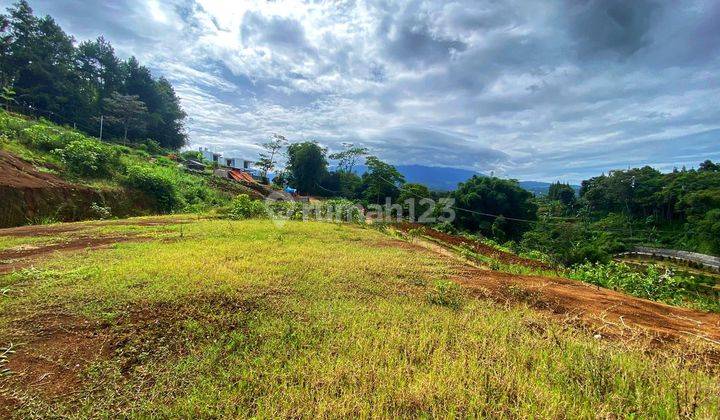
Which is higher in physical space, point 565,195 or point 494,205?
point 565,195

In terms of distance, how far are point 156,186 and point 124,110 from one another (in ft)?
83.3

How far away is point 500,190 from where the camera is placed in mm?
32344

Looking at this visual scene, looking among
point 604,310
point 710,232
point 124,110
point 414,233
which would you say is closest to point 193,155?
point 124,110

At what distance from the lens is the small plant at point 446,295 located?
17.1 feet

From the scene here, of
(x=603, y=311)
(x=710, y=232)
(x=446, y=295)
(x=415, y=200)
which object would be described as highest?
(x=415, y=200)

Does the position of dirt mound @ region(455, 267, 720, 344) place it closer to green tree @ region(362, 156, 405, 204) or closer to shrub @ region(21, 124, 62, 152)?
shrub @ region(21, 124, 62, 152)

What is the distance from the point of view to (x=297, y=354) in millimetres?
3404

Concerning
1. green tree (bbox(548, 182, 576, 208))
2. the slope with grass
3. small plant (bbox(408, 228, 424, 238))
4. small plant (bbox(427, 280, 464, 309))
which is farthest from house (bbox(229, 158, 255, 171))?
green tree (bbox(548, 182, 576, 208))

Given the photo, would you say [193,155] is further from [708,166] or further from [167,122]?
[708,166]

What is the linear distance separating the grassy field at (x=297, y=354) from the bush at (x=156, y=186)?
11.9m

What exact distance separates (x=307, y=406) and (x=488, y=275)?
6.16 m

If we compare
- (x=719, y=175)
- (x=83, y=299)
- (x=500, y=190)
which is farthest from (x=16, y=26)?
(x=719, y=175)

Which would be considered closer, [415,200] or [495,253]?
[495,253]

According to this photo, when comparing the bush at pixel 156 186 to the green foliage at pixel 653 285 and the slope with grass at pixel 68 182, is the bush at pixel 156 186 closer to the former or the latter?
the slope with grass at pixel 68 182
